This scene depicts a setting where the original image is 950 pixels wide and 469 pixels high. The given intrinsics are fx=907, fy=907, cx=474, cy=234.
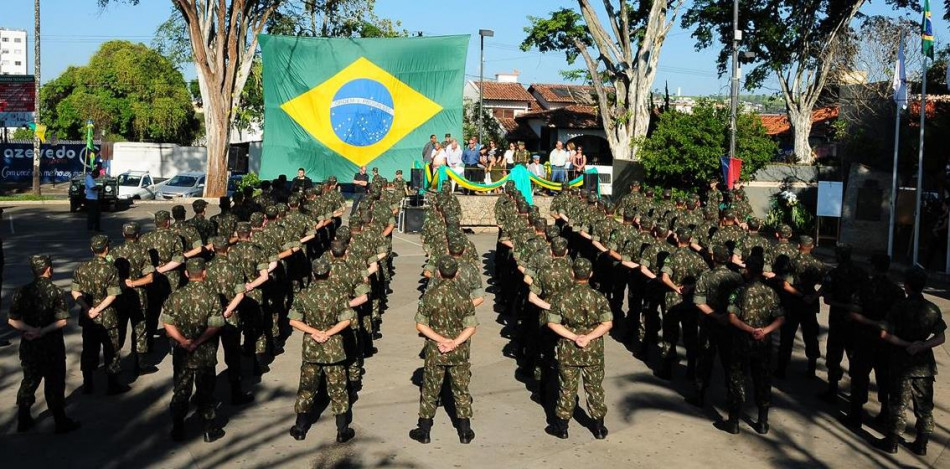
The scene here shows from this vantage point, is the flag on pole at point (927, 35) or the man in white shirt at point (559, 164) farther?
the man in white shirt at point (559, 164)

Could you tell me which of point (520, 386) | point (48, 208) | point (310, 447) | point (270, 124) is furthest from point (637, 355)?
point (48, 208)

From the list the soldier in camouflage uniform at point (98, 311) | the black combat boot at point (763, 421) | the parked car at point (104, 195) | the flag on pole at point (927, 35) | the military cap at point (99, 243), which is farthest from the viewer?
the parked car at point (104, 195)

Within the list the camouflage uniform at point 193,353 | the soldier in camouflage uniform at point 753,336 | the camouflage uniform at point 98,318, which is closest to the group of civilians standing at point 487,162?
the camouflage uniform at point 98,318

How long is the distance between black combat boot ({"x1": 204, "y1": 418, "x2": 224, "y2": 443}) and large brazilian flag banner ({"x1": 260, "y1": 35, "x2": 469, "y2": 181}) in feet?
64.6

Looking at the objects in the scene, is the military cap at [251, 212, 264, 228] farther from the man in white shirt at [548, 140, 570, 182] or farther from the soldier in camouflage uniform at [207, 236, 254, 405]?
the man in white shirt at [548, 140, 570, 182]

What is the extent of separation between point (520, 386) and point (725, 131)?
17.0 m

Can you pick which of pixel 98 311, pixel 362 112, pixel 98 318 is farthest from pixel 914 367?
pixel 362 112

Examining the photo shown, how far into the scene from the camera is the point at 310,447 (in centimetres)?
848

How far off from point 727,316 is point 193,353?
5.20 m

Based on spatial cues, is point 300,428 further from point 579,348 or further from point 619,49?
point 619,49

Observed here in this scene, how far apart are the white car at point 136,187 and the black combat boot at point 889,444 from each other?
101ft

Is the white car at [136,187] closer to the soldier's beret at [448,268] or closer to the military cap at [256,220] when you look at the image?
the military cap at [256,220]

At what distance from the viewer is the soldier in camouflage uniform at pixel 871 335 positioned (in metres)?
9.14

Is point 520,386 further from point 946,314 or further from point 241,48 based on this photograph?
point 241,48
